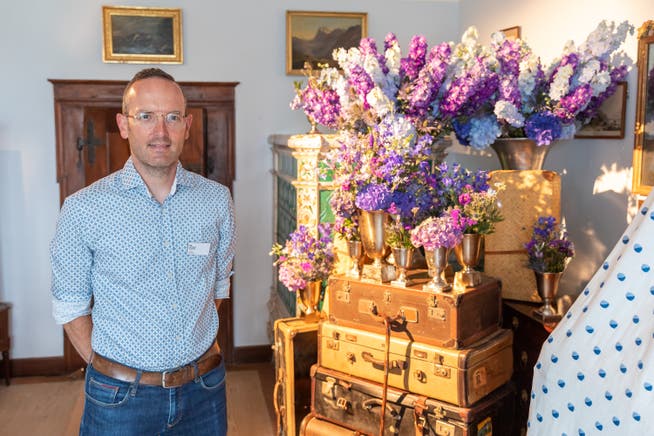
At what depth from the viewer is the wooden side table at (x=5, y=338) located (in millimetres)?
4543

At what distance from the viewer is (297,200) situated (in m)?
3.66

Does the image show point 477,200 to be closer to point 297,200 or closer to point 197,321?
point 197,321

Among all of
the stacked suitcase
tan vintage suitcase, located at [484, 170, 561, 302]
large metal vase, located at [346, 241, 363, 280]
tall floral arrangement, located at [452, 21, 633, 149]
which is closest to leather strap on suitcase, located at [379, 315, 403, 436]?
the stacked suitcase

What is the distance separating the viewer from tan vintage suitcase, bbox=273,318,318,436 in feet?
10.0

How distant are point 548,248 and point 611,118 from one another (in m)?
0.64

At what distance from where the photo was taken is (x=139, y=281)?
2.01 m

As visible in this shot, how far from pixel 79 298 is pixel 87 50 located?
9.63 feet

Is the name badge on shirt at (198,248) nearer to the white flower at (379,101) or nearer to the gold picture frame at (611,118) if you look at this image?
the white flower at (379,101)

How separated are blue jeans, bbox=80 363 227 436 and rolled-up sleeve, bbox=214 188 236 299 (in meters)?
0.35

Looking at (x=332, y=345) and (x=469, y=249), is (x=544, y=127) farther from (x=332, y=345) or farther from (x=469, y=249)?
(x=332, y=345)

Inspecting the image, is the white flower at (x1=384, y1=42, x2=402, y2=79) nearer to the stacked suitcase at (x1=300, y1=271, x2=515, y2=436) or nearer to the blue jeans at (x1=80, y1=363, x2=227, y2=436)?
the stacked suitcase at (x1=300, y1=271, x2=515, y2=436)

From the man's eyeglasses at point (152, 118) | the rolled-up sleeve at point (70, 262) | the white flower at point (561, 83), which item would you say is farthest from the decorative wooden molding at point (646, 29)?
the rolled-up sleeve at point (70, 262)

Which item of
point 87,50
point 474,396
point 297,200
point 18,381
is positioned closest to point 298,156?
point 297,200

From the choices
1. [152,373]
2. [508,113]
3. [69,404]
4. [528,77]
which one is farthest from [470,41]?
[69,404]
